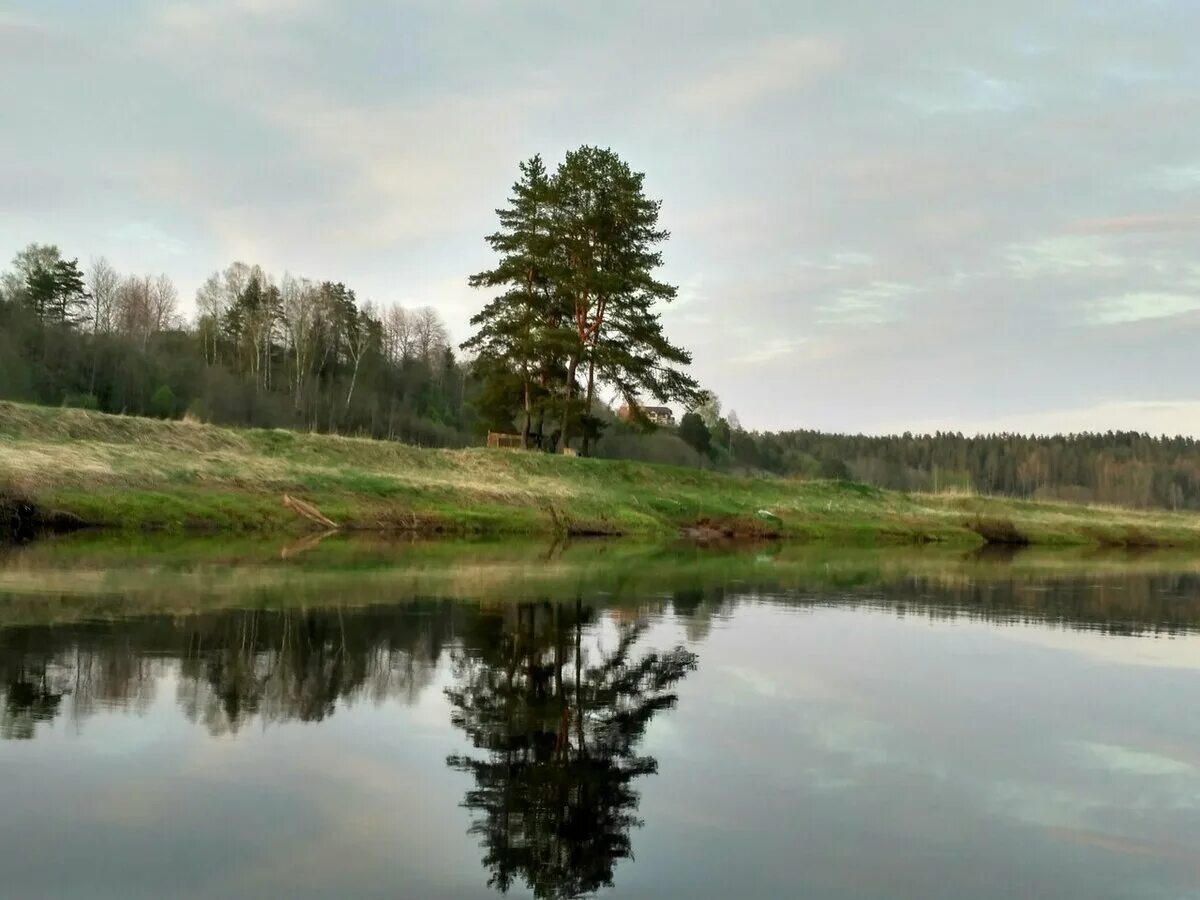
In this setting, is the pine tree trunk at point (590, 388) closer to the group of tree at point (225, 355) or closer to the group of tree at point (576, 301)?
the group of tree at point (576, 301)

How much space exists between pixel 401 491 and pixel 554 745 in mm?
27035

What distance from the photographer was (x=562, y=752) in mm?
7035

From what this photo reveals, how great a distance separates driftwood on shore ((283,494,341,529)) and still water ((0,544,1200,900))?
14.7 metres

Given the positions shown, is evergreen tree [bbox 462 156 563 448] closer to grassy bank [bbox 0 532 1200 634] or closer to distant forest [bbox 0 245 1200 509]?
distant forest [bbox 0 245 1200 509]

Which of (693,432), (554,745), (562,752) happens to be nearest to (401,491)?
(554,745)

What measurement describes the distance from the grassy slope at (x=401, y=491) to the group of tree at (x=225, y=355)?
117 feet

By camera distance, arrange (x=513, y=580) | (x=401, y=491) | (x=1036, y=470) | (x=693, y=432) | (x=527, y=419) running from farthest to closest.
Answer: (x=1036, y=470), (x=693, y=432), (x=527, y=419), (x=401, y=491), (x=513, y=580)

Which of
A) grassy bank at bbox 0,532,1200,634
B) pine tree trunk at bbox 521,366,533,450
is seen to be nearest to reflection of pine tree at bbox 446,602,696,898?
grassy bank at bbox 0,532,1200,634

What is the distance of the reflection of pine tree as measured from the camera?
17.2 feet

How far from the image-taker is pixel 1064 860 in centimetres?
562

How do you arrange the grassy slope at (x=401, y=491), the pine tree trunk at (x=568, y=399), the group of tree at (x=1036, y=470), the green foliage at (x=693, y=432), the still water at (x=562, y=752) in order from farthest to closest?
the group of tree at (x=1036, y=470) → the green foliage at (x=693, y=432) → the pine tree trunk at (x=568, y=399) → the grassy slope at (x=401, y=491) → the still water at (x=562, y=752)

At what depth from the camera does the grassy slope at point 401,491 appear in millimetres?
27359

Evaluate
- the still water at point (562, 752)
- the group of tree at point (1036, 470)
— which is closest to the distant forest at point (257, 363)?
the group of tree at point (1036, 470)

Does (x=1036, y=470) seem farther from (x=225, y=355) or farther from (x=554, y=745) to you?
(x=554, y=745)
